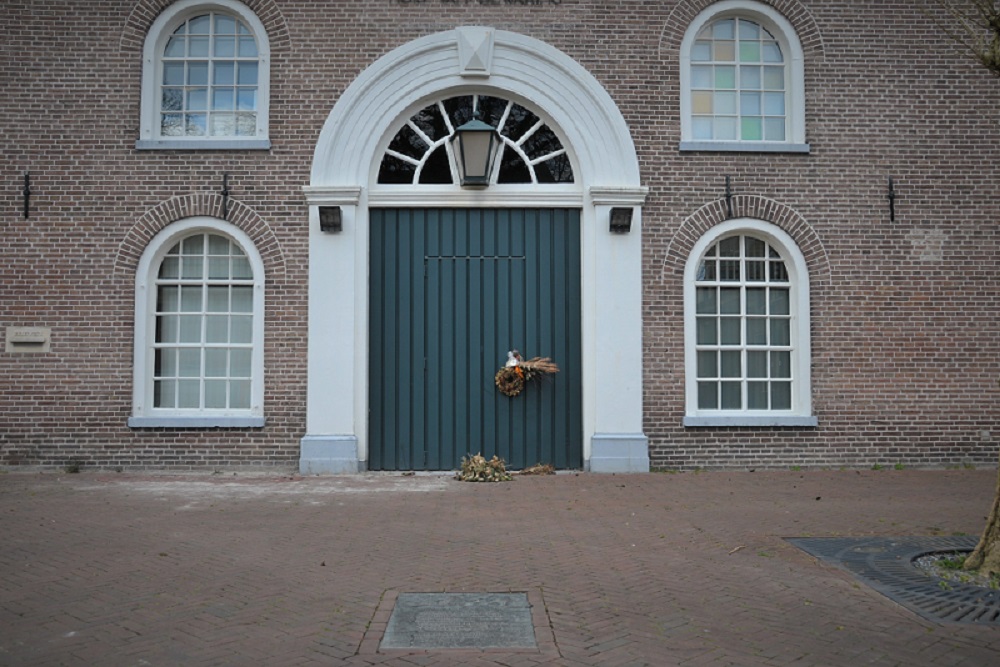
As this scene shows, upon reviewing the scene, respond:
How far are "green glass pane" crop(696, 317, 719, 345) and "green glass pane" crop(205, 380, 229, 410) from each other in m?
5.83

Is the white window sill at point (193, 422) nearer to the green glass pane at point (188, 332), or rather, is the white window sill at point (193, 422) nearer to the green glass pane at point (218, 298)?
the green glass pane at point (188, 332)

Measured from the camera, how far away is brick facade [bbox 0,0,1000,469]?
1063 cm

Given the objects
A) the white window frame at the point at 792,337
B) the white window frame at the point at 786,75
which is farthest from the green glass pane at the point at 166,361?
the white window frame at the point at 786,75

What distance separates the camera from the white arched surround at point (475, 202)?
34.8ft

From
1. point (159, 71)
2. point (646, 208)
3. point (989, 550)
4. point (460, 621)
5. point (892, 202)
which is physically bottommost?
point (460, 621)

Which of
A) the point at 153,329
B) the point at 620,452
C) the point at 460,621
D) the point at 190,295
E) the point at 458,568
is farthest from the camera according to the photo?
the point at 190,295

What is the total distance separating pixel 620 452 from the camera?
10.6 metres

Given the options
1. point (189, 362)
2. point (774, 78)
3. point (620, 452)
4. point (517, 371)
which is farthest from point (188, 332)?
point (774, 78)

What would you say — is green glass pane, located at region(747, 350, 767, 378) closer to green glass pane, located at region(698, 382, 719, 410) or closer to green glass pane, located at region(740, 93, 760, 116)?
green glass pane, located at region(698, 382, 719, 410)

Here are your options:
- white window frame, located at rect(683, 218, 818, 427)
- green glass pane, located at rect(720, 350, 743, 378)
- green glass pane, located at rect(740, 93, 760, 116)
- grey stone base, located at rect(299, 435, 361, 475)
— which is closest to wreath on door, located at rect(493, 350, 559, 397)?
white window frame, located at rect(683, 218, 818, 427)

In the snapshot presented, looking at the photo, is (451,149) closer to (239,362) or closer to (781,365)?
(239,362)

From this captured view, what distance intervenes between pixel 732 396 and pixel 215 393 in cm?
634

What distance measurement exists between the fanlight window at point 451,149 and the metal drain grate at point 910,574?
19.5 ft

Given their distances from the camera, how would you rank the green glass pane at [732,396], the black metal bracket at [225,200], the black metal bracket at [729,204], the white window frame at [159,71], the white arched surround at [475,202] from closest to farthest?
the white arched surround at [475,202]
the black metal bracket at [225,200]
the white window frame at [159,71]
the black metal bracket at [729,204]
the green glass pane at [732,396]
